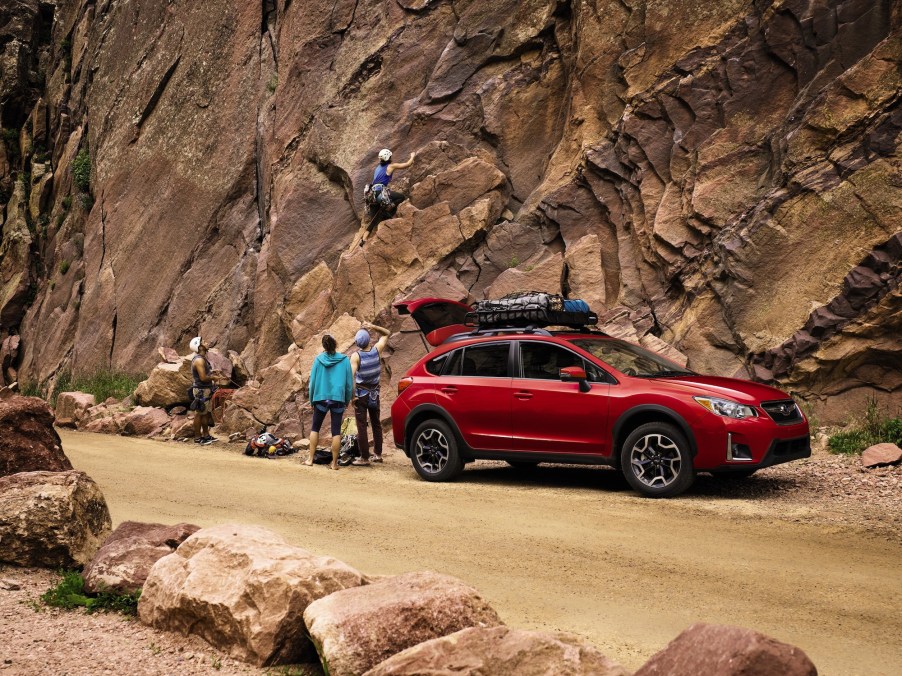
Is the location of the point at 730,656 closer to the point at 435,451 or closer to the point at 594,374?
the point at 594,374

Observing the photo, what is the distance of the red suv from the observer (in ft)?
32.7

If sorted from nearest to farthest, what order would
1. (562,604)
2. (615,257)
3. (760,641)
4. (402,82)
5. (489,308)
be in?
(760,641) → (562,604) → (489,308) → (615,257) → (402,82)

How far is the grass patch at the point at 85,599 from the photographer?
229 inches

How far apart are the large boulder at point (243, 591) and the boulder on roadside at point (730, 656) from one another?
198 cm

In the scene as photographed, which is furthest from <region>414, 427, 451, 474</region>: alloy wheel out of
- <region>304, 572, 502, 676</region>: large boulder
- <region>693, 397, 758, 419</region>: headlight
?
<region>304, 572, 502, 676</region>: large boulder

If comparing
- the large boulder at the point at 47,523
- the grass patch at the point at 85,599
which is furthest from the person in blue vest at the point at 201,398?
the grass patch at the point at 85,599

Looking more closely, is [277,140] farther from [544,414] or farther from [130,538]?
[130,538]

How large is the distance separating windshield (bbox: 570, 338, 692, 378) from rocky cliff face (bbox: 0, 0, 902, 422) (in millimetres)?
3143

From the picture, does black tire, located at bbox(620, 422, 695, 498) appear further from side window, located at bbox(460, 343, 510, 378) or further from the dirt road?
side window, located at bbox(460, 343, 510, 378)

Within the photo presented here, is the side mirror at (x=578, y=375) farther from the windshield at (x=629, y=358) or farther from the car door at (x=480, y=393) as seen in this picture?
the car door at (x=480, y=393)

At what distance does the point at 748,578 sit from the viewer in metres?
6.61

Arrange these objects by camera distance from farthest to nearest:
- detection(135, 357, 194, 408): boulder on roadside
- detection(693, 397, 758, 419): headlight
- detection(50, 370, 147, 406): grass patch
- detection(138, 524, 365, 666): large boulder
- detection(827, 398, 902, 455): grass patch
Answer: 1. detection(50, 370, 147, 406): grass patch
2. detection(135, 357, 194, 408): boulder on roadside
3. detection(827, 398, 902, 455): grass patch
4. detection(693, 397, 758, 419): headlight
5. detection(138, 524, 365, 666): large boulder

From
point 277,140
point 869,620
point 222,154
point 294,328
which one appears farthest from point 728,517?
point 222,154

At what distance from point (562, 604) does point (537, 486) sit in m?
5.30
